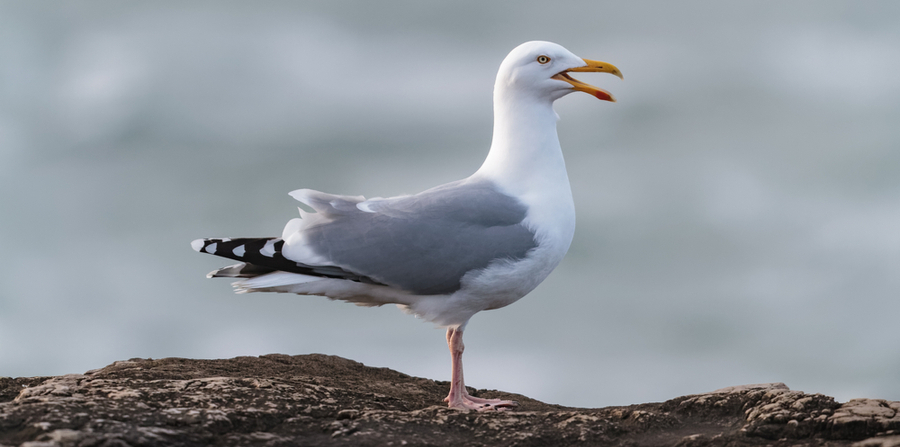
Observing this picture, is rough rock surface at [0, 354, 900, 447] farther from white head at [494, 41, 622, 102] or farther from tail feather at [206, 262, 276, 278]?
white head at [494, 41, 622, 102]

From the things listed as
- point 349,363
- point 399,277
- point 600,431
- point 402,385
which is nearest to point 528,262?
point 399,277

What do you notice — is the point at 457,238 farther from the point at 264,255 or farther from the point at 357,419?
the point at 357,419

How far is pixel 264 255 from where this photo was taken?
6.67 metres

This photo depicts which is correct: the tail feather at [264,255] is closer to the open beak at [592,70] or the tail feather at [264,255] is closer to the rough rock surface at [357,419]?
the rough rock surface at [357,419]

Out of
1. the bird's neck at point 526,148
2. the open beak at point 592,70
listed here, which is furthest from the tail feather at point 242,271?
the open beak at point 592,70

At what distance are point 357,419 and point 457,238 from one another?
70.6 inches

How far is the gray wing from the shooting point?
6.64 meters

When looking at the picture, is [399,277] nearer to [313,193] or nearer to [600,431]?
[313,193]

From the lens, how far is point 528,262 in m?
6.80

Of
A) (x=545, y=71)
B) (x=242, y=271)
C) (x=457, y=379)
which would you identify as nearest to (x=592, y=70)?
(x=545, y=71)

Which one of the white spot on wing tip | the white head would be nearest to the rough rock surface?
the white spot on wing tip

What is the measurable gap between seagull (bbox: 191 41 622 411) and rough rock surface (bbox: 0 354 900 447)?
87 centimetres

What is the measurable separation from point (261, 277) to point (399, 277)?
1.22 m

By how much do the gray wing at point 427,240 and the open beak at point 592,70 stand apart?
1325 mm
